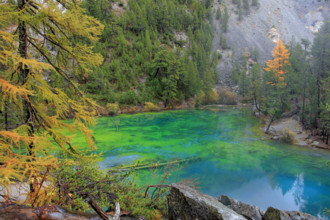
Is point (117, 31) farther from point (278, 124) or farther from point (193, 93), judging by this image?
point (278, 124)

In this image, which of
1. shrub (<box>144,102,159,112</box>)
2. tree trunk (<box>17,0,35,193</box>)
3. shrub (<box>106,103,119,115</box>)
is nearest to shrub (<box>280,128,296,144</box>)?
tree trunk (<box>17,0,35,193</box>)

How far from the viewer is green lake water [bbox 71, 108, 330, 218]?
10.7 meters

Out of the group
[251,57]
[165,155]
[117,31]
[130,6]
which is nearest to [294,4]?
[251,57]

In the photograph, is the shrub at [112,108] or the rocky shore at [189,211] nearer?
the rocky shore at [189,211]

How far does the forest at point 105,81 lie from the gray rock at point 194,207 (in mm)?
791

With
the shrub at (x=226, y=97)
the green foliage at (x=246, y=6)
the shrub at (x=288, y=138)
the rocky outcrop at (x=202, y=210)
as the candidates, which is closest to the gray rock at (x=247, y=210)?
the rocky outcrop at (x=202, y=210)

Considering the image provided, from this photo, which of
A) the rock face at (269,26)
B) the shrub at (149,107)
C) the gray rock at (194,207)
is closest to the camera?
the gray rock at (194,207)

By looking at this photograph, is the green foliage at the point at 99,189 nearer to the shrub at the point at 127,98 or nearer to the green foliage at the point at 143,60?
the green foliage at the point at 143,60

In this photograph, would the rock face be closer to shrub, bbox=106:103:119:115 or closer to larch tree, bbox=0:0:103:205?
shrub, bbox=106:103:119:115

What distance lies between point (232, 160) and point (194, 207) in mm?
11569

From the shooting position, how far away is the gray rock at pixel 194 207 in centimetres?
411

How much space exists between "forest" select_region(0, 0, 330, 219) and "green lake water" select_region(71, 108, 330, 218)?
167 cm

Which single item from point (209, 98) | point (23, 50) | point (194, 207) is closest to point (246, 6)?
point (209, 98)

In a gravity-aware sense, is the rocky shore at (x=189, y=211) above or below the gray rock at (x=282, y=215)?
above
